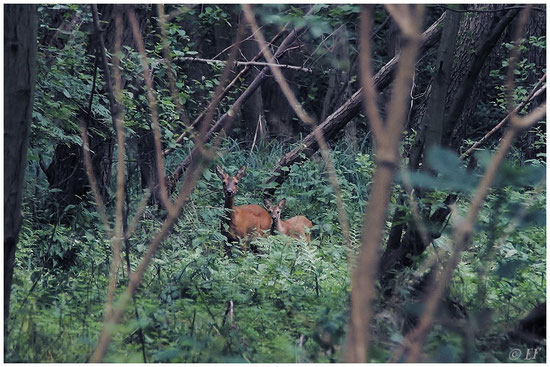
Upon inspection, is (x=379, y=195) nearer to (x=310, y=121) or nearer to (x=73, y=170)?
(x=310, y=121)

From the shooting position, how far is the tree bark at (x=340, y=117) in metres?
6.70

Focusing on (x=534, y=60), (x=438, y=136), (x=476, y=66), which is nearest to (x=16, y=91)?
(x=438, y=136)

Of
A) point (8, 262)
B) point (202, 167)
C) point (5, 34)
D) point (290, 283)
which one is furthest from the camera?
point (290, 283)

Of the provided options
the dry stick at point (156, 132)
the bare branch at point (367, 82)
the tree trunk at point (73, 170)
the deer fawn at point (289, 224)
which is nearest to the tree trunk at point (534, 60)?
the deer fawn at point (289, 224)

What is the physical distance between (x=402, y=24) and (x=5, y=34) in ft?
6.10

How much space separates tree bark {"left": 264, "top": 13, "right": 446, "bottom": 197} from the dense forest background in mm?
30

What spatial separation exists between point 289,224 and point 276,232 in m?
0.25

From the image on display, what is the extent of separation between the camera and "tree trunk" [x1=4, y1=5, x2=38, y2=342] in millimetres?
2568

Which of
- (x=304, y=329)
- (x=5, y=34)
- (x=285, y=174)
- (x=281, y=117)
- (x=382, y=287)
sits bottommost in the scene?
(x=304, y=329)

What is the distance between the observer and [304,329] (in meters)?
3.56

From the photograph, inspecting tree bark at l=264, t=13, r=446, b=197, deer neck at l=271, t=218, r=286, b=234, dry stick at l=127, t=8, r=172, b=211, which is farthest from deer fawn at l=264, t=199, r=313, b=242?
dry stick at l=127, t=8, r=172, b=211

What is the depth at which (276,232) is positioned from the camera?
8742mm

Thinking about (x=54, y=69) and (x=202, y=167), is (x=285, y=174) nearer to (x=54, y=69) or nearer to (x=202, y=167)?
(x=54, y=69)

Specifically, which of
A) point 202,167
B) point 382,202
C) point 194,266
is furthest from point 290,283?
point 382,202
